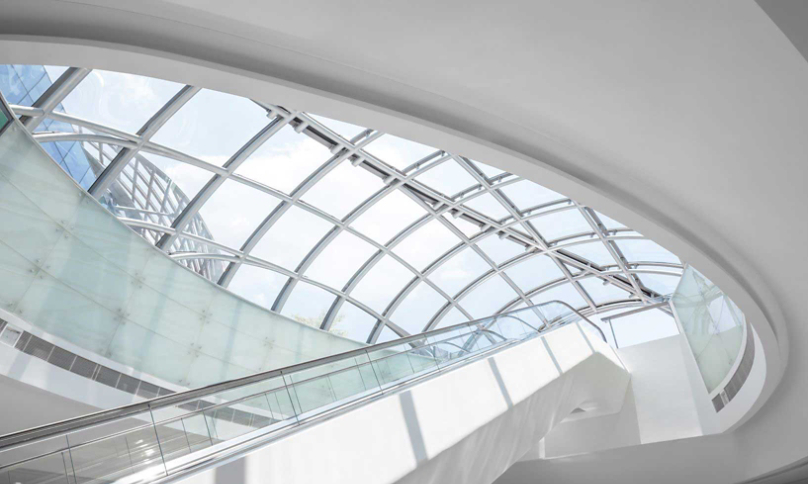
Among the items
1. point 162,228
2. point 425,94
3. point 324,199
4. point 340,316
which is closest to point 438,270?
point 340,316

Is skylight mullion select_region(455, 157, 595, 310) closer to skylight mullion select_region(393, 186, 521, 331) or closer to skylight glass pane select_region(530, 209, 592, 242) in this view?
skylight glass pane select_region(530, 209, 592, 242)

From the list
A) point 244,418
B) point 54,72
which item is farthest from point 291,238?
point 244,418

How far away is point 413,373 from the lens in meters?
9.80

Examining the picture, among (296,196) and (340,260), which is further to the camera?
(340,260)

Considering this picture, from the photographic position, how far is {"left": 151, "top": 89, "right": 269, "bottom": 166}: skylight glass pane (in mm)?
15648

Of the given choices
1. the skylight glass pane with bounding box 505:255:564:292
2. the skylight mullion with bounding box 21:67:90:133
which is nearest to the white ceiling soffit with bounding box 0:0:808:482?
the skylight mullion with bounding box 21:67:90:133

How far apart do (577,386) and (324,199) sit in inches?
475

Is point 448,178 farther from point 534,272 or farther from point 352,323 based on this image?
point 352,323

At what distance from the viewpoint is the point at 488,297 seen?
1246 inches

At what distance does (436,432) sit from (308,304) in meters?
19.5

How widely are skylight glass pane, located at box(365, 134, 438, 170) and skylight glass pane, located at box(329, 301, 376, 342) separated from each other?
35.7 ft

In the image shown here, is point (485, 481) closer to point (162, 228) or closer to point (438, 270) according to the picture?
point (162, 228)

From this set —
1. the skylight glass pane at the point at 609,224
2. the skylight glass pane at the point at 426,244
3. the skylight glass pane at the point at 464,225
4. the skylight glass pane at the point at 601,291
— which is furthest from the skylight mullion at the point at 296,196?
the skylight glass pane at the point at 601,291

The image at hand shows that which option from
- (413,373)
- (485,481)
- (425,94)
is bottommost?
(485,481)
